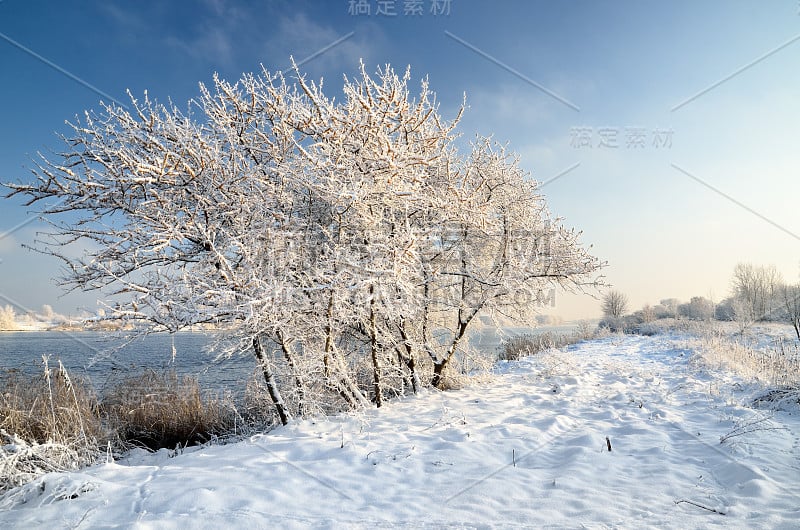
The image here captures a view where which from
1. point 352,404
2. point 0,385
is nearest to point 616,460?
point 352,404

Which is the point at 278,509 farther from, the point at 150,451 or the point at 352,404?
the point at 150,451

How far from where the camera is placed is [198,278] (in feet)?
15.7

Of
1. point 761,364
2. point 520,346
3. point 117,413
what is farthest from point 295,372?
point 520,346

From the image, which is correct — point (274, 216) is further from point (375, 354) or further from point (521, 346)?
point (521, 346)

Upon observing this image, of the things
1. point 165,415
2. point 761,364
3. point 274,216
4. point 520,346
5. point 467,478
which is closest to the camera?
point 467,478

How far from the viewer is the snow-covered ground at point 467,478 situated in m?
2.84

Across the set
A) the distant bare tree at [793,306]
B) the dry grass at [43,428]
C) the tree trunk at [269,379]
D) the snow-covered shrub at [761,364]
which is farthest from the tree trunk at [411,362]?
the distant bare tree at [793,306]

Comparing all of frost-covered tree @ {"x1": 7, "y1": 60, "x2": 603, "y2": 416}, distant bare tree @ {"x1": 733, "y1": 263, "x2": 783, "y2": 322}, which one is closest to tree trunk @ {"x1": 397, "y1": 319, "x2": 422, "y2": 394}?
frost-covered tree @ {"x1": 7, "y1": 60, "x2": 603, "y2": 416}

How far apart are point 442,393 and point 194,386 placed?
4615mm

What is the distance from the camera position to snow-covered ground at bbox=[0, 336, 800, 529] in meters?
2.84

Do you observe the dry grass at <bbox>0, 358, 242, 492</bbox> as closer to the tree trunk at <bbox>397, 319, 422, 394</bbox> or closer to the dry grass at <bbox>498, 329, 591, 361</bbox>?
the tree trunk at <bbox>397, 319, 422, 394</bbox>

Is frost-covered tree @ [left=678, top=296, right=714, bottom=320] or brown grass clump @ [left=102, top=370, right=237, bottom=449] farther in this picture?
frost-covered tree @ [left=678, top=296, right=714, bottom=320]

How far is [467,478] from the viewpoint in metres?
3.54

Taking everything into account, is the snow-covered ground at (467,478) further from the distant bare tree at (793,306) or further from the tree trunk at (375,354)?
the distant bare tree at (793,306)
